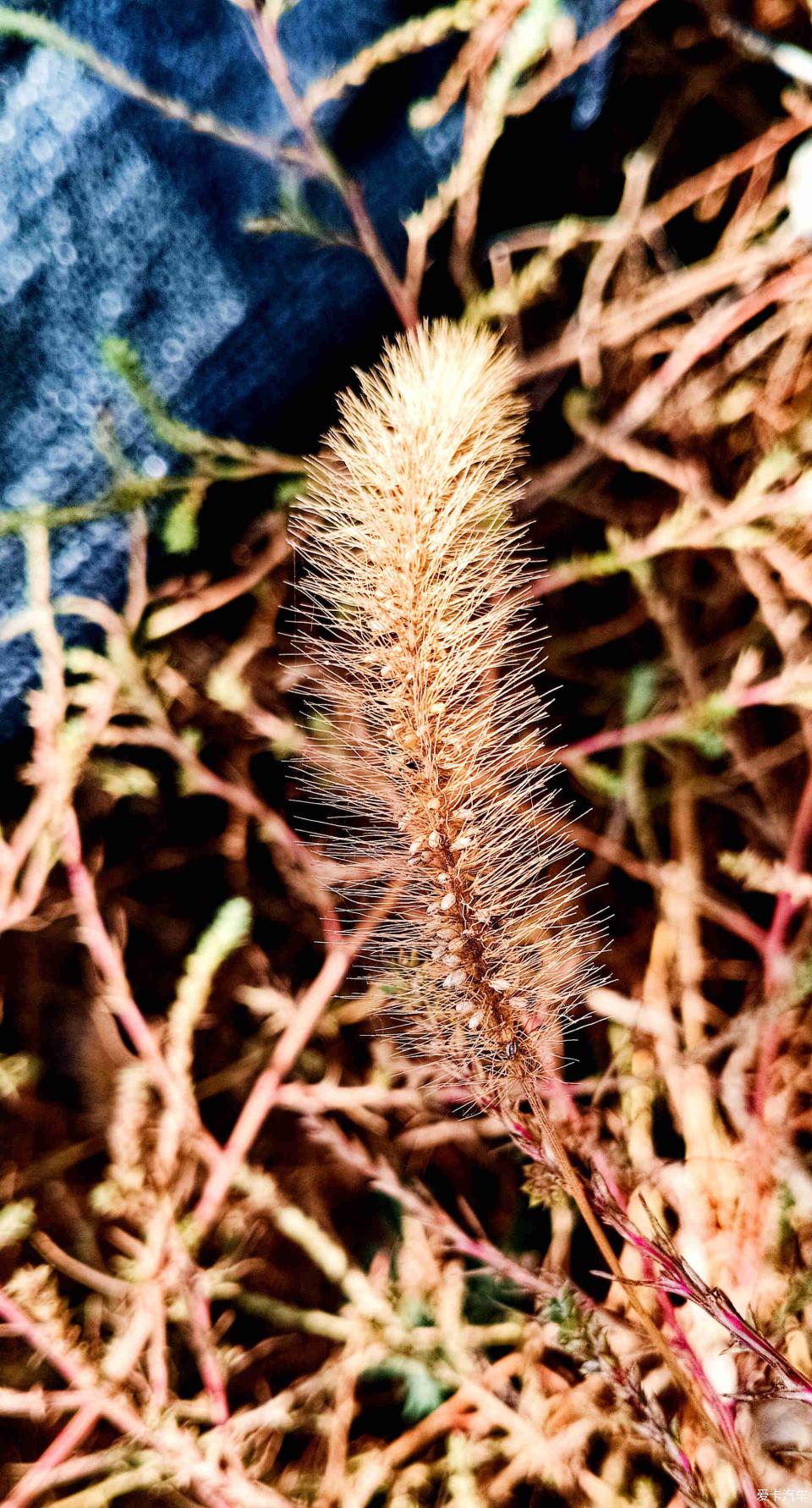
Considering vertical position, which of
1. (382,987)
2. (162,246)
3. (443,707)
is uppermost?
(162,246)

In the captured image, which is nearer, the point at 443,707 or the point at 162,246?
the point at 443,707

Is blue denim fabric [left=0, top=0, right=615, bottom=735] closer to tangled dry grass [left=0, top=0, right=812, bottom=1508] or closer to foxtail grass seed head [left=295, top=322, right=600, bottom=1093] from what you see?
tangled dry grass [left=0, top=0, right=812, bottom=1508]

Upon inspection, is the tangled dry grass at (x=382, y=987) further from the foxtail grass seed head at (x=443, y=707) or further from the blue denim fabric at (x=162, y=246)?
the foxtail grass seed head at (x=443, y=707)

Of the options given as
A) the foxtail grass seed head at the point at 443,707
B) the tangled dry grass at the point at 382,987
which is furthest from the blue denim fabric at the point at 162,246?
the foxtail grass seed head at the point at 443,707

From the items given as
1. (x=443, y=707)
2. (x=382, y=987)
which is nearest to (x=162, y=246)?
(x=443, y=707)

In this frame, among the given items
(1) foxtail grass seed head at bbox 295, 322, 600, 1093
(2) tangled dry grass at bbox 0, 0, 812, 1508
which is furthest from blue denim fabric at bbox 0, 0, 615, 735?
(1) foxtail grass seed head at bbox 295, 322, 600, 1093

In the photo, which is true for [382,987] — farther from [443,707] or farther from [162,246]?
[162,246]
